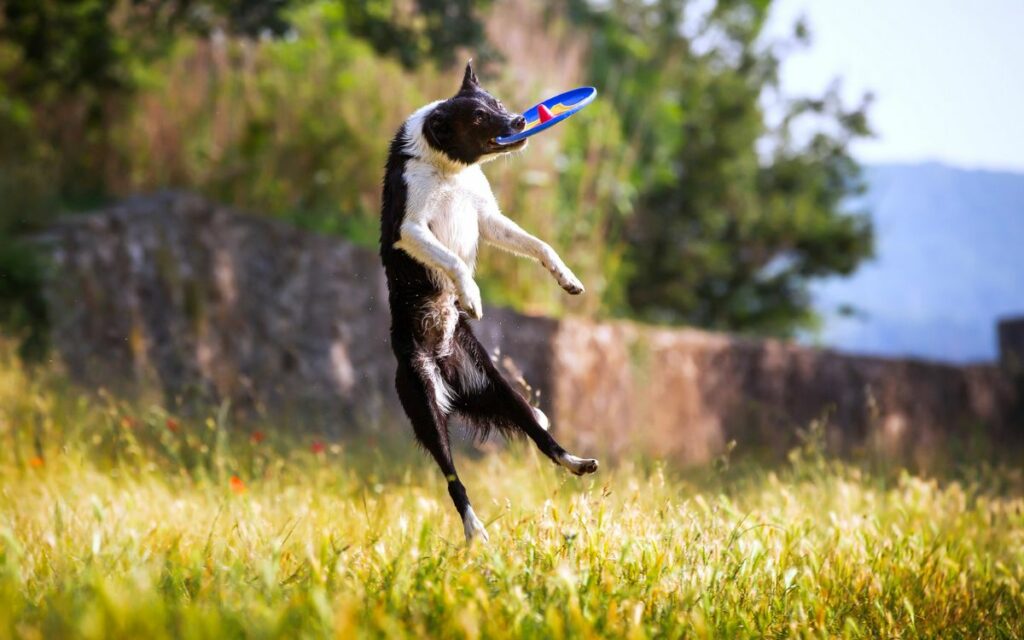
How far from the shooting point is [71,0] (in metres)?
8.41

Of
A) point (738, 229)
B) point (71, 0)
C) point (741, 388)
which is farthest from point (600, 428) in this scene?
point (738, 229)

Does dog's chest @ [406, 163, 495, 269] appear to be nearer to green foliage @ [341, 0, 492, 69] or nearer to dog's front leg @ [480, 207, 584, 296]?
dog's front leg @ [480, 207, 584, 296]

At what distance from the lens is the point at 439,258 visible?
3230 millimetres

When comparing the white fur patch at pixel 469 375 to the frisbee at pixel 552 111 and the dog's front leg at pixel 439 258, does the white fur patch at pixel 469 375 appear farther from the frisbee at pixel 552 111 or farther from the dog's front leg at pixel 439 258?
the frisbee at pixel 552 111

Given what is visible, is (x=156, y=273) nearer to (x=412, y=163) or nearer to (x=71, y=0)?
(x=71, y=0)

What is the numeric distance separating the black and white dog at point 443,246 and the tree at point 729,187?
944cm

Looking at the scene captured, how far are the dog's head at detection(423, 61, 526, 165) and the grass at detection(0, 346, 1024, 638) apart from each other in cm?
115

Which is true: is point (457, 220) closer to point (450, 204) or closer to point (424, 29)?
point (450, 204)

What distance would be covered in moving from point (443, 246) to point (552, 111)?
59cm

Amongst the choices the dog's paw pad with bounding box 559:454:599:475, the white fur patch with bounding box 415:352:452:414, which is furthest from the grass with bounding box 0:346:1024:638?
the white fur patch with bounding box 415:352:452:414

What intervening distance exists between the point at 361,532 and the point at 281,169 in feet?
19.3

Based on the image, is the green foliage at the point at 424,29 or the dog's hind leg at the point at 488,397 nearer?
the dog's hind leg at the point at 488,397

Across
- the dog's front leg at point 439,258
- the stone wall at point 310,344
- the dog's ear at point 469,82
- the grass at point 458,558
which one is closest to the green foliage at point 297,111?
the stone wall at point 310,344

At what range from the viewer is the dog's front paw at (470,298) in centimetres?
315
